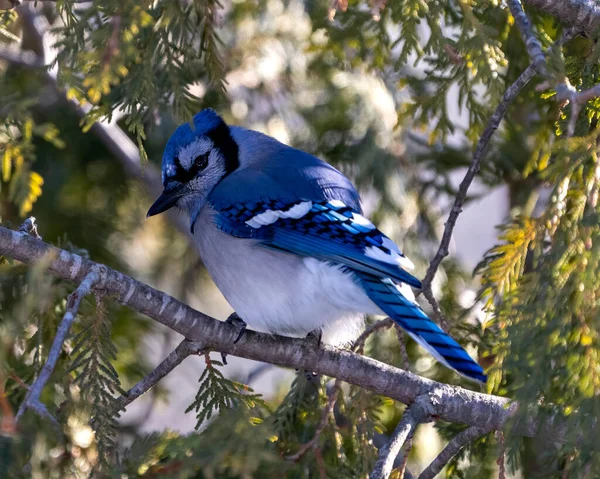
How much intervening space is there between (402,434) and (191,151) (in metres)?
0.99

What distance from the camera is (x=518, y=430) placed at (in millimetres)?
1188

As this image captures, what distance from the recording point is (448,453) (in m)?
1.50

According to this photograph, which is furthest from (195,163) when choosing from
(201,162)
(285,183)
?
(285,183)

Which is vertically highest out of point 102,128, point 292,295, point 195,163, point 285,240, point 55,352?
point 102,128

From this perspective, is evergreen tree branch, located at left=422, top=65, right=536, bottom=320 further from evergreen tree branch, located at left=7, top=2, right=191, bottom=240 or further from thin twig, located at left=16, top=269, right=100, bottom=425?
evergreen tree branch, located at left=7, top=2, right=191, bottom=240

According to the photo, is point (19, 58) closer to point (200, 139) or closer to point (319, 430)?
point (200, 139)

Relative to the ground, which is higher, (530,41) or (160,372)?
(530,41)

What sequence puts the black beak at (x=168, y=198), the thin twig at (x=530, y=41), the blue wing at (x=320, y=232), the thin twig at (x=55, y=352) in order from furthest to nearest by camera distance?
the black beak at (x=168, y=198) → the blue wing at (x=320, y=232) → the thin twig at (x=530, y=41) → the thin twig at (x=55, y=352)

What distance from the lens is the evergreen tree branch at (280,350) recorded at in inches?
54.4

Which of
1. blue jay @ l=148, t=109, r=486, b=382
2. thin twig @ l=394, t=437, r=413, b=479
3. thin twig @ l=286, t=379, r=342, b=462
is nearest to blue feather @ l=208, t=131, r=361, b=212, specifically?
blue jay @ l=148, t=109, r=486, b=382

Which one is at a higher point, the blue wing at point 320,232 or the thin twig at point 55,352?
the blue wing at point 320,232

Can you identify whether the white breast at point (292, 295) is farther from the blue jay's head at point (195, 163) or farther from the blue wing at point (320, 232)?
the blue jay's head at point (195, 163)

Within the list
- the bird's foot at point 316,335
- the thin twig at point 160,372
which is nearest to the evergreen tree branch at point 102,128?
the bird's foot at point 316,335

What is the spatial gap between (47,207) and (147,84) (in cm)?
117
